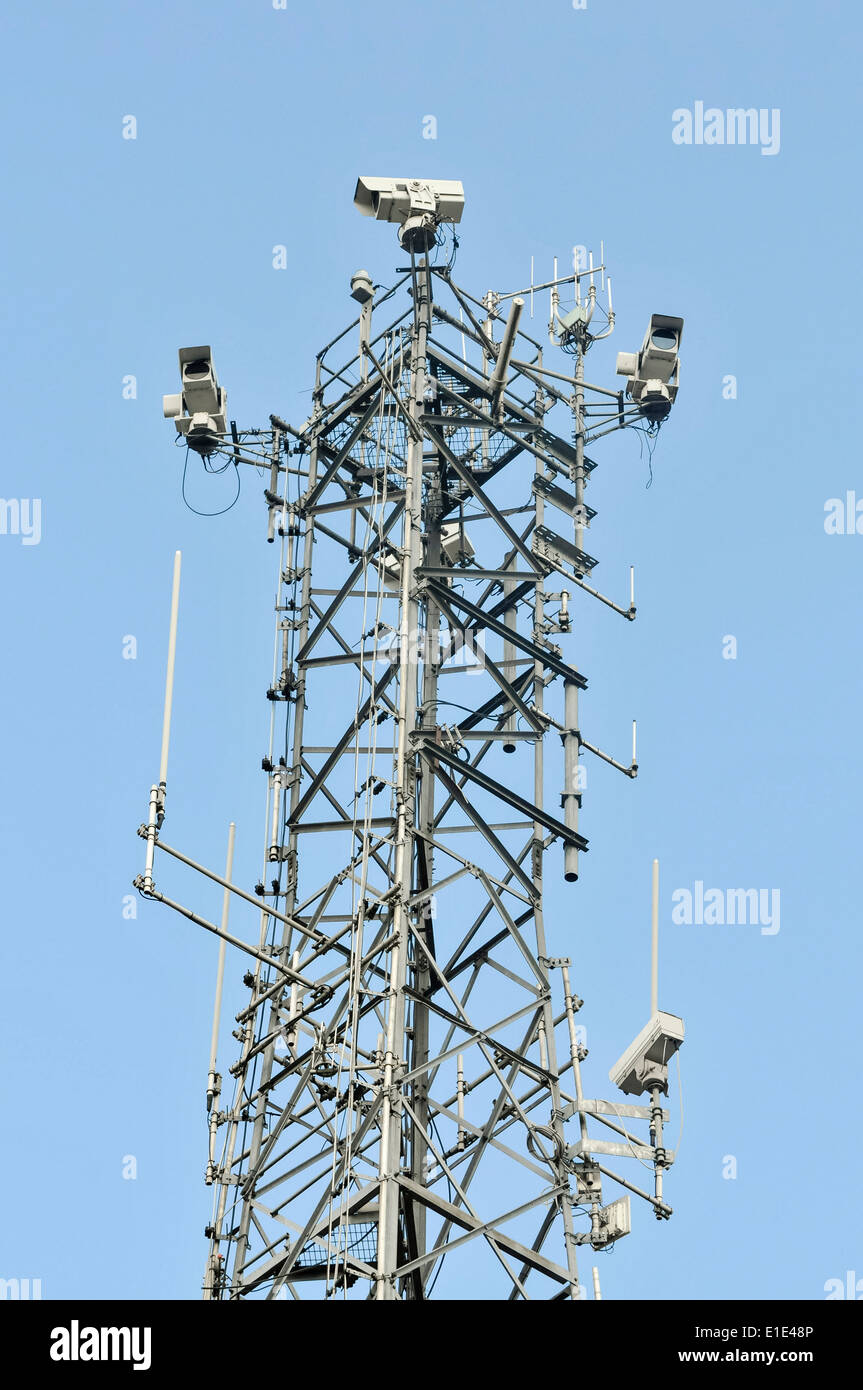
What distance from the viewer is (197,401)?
42.3m

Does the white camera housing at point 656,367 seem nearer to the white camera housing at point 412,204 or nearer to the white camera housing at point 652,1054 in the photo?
the white camera housing at point 412,204

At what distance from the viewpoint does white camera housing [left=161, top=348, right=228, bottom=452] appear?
4212cm

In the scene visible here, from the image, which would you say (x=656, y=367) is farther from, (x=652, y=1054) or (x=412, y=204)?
(x=652, y=1054)

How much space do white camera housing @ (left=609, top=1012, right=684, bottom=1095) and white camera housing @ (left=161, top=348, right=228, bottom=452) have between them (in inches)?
527

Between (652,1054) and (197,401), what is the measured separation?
14157mm

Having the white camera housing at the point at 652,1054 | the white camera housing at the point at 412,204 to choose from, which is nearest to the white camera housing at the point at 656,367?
the white camera housing at the point at 412,204

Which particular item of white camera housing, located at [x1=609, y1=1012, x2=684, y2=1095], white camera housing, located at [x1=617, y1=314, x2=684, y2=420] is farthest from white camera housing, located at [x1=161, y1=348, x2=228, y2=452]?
white camera housing, located at [x1=609, y1=1012, x2=684, y2=1095]

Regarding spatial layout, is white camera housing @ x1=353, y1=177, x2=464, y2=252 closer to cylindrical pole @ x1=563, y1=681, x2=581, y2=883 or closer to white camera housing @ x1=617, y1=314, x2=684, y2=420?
white camera housing @ x1=617, y1=314, x2=684, y2=420

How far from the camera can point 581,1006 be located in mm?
37125

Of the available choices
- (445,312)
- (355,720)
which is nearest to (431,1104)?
(355,720)

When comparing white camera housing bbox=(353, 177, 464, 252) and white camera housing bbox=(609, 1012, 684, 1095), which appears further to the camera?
white camera housing bbox=(353, 177, 464, 252)

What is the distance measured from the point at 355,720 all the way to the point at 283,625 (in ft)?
17.5

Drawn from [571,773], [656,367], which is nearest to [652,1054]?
[571,773]
